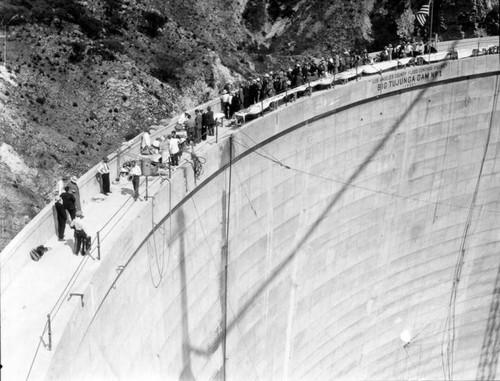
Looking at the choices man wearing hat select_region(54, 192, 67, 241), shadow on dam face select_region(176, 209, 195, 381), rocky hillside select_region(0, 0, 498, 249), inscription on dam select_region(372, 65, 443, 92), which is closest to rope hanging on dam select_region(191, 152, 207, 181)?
shadow on dam face select_region(176, 209, 195, 381)

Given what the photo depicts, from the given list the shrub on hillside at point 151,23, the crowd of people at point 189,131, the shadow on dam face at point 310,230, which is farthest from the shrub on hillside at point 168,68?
the shadow on dam face at point 310,230

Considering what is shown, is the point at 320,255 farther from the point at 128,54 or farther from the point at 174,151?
the point at 128,54

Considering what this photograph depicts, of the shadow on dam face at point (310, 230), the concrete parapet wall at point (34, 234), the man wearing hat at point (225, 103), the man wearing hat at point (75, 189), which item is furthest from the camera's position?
the man wearing hat at point (225, 103)

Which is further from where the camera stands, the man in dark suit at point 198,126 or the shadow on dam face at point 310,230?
the shadow on dam face at point 310,230

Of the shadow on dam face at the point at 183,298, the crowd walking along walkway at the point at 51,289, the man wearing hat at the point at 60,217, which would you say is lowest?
the shadow on dam face at the point at 183,298

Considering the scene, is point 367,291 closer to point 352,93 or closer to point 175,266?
point 352,93

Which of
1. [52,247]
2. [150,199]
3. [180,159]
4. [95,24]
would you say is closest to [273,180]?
[180,159]

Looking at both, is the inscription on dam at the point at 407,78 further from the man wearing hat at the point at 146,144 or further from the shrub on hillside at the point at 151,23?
the shrub on hillside at the point at 151,23

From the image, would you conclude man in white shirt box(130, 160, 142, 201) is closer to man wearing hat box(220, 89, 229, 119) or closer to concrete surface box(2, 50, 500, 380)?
concrete surface box(2, 50, 500, 380)

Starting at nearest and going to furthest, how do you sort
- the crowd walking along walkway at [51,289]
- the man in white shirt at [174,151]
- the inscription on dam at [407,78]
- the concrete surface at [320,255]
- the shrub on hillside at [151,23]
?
the crowd walking along walkway at [51,289]
the concrete surface at [320,255]
the man in white shirt at [174,151]
the inscription on dam at [407,78]
the shrub on hillside at [151,23]
